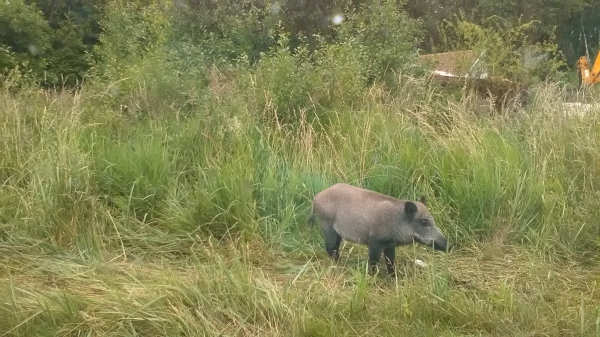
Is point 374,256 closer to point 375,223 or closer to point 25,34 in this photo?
point 375,223

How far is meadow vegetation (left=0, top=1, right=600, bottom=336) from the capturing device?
4.44m

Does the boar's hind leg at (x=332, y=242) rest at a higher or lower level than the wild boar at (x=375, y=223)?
lower

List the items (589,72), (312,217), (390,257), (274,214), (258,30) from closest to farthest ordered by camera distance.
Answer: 1. (390,257)
2. (312,217)
3. (274,214)
4. (258,30)
5. (589,72)

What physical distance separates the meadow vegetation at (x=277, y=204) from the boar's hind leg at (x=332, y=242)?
18 centimetres

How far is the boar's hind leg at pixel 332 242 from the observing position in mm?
5500

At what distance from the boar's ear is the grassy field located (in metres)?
0.36

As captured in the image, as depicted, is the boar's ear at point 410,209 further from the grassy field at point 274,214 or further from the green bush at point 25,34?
the green bush at point 25,34

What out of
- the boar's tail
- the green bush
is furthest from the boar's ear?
the green bush

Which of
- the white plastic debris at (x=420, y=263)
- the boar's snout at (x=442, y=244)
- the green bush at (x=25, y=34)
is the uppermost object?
the green bush at (x=25, y=34)

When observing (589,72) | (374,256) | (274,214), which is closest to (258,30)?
(274,214)

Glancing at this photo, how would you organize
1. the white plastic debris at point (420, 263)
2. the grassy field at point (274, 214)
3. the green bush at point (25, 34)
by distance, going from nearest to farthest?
the grassy field at point (274, 214)
the white plastic debris at point (420, 263)
the green bush at point (25, 34)

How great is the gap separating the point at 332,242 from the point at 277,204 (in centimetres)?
108

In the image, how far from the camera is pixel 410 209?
5148mm

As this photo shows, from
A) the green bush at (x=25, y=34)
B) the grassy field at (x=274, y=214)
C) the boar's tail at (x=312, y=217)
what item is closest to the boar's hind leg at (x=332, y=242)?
Result: the grassy field at (x=274, y=214)
